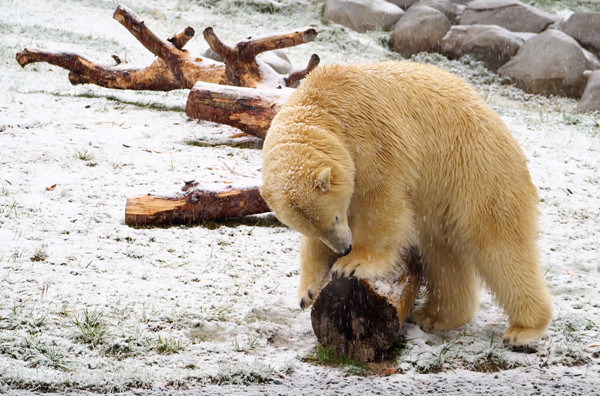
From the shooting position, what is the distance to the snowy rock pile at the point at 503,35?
1231 cm

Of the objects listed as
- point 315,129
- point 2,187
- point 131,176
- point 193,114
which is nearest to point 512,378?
point 315,129

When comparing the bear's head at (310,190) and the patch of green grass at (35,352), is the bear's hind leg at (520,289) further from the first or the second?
the patch of green grass at (35,352)

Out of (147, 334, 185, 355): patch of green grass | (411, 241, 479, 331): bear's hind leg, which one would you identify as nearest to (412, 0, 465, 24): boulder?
(411, 241, 479, 331): bear's hind leg

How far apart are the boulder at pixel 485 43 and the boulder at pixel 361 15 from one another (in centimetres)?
172

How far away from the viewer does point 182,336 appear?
3564 millimetres

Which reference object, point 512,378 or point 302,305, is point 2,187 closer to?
point 302,305

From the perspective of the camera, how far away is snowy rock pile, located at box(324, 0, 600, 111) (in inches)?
485

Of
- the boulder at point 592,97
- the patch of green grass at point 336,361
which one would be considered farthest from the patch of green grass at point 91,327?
the boulder at point 592,97

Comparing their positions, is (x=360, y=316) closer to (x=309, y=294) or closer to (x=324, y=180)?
(x=309, y=294)

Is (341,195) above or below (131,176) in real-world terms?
above

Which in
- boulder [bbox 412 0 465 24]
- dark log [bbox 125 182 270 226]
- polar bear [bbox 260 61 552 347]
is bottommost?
boulder [bbox 412 0 465 24]

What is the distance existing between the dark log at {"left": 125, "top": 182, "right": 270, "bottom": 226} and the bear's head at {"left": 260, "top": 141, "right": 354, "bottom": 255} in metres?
1.82

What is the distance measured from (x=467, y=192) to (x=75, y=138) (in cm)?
443

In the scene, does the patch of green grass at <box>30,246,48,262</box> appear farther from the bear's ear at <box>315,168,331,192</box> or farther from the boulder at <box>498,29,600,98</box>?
the boulder at <box>498,29,600,98</box>
